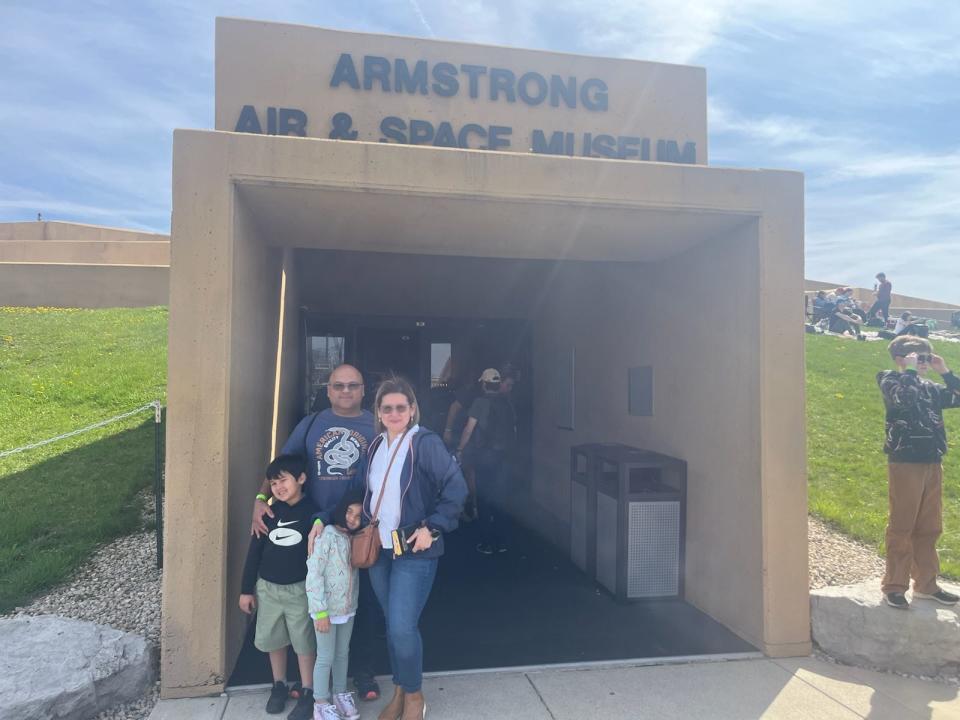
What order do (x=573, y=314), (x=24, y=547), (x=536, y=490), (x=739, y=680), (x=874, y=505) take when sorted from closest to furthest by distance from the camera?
(x=739, y=680) < (x=24, y=547) < (x=874, y=505) < (x=573, y=314) < (x=536, y=490)

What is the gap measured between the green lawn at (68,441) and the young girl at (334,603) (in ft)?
9.24

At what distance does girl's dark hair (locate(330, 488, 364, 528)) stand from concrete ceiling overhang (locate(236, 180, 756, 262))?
5.86 feet

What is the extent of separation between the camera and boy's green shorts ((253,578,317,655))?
3347 millimetres

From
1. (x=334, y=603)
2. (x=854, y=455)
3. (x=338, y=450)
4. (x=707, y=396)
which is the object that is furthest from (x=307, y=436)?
(x=854, y=455)

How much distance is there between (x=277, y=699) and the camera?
11.3 ft

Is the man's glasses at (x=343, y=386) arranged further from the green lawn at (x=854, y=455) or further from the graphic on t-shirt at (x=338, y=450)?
the green lawn at (x=854, y=455)

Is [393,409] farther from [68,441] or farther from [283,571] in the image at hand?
[68,441]

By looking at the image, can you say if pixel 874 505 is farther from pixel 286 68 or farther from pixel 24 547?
pixel 24 547

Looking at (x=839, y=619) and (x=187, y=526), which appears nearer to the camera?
(x=187, y=526)

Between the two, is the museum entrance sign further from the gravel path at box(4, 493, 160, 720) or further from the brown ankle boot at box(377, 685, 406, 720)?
the brown ankle boot at box(377, 685, 406, 720)

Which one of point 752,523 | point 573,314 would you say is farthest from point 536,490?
point 752,523

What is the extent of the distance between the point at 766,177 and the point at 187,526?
416 cm

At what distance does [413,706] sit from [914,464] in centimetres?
335

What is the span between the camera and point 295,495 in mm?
3385
